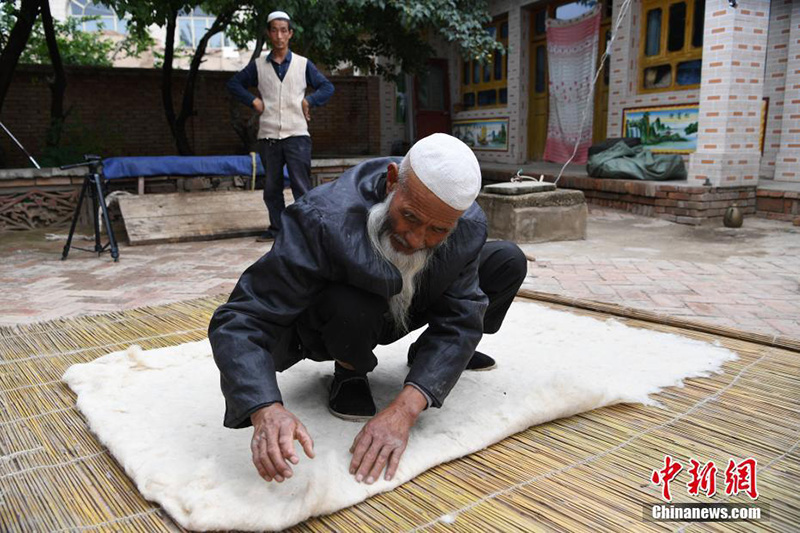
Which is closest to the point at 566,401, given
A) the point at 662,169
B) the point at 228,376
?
the point at 228,376

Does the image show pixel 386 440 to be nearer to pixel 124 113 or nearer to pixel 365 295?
pixel 365 295

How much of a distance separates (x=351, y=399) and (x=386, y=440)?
359mm

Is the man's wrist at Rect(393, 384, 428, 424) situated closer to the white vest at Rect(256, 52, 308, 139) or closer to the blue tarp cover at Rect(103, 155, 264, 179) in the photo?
the white vest at Rect(256, 52, 308, 139)

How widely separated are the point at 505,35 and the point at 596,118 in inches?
98.8

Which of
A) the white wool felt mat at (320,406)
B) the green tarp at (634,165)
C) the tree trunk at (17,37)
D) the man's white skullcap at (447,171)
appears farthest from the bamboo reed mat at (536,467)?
the tree trunk at (17,37)

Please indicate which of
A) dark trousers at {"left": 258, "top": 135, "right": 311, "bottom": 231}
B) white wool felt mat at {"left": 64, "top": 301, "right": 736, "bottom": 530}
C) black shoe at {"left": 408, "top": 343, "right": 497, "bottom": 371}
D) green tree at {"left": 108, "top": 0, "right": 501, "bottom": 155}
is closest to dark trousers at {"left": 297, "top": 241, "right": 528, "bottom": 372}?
white wool felt mat at {"left": 64, "top": 301, "right": 736, "bottom": 530}

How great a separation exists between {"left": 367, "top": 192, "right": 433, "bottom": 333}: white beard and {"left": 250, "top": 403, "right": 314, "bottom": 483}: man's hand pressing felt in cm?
46

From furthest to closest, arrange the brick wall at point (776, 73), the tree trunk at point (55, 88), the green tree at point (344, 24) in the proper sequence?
the tree trunk at point (55, 88), the brick wall at point (776, 73), the green tree at point (344, 24)

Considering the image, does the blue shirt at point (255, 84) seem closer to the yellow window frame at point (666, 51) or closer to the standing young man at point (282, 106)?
the standing young man at point (282, 106)

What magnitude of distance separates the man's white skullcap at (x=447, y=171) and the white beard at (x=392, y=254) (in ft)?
0.45

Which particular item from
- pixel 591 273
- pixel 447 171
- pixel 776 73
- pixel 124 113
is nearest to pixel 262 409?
pixel 447 171

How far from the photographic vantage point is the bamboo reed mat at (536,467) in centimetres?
140

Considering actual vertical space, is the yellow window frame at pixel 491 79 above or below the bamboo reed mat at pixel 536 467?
above

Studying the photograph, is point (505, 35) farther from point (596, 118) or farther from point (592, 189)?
point (592, 189)
